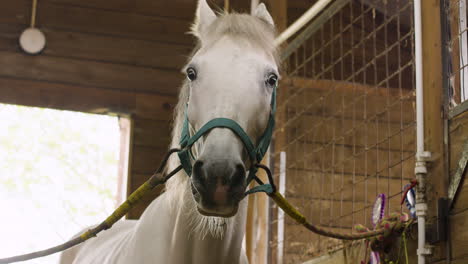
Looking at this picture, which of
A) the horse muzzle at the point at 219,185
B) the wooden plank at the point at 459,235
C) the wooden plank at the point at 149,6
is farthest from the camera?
the wooden plank at the point at 149,6

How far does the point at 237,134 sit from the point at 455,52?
104 cm

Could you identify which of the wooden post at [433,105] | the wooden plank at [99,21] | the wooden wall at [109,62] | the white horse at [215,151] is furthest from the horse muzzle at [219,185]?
the wooden plank at [99,21]

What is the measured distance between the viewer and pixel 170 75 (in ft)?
15.9

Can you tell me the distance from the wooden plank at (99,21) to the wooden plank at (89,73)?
230 millimetres

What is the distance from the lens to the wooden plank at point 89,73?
454 centimetres

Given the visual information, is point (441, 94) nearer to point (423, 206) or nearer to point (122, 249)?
point (423, 206)

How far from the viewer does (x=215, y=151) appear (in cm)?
154

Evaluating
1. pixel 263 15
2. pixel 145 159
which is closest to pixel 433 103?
pixel 263 15

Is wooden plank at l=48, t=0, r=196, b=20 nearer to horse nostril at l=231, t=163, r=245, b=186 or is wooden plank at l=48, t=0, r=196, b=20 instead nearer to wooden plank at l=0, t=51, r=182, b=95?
wooden plank at l=0, t=51, r=182, b=95

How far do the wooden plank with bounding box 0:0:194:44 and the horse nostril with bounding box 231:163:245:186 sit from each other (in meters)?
3.38

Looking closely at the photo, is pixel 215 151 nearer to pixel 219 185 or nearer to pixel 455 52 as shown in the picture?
pixel 219 185

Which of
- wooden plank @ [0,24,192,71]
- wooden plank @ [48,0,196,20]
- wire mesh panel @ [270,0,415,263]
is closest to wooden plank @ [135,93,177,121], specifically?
wooden plank @ [0,24,192,71]

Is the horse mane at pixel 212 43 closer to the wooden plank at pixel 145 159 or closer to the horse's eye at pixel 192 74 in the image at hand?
the horse's eye at pixel 192 74

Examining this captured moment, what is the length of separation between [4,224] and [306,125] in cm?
247
